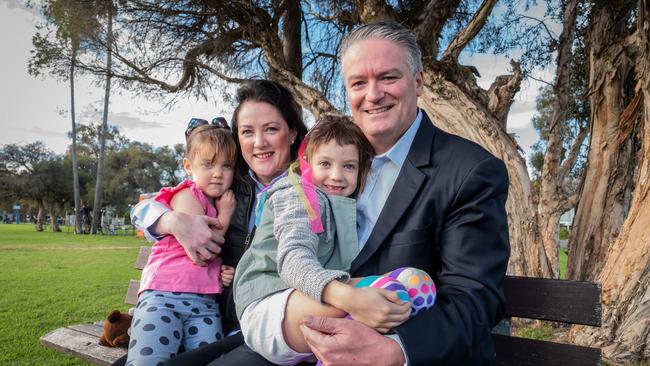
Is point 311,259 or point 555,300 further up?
point 311,259

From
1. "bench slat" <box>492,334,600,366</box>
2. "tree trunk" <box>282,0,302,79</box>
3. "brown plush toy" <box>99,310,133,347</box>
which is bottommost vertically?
"brown plush toy" <box>99,310,133,347</box>

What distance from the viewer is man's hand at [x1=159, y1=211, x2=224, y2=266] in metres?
2.61

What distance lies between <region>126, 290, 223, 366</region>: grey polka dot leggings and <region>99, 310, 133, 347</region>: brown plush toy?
762mm

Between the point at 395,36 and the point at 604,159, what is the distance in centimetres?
617

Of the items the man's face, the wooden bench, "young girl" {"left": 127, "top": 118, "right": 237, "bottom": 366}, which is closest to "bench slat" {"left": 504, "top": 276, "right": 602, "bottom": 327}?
the wooden bench

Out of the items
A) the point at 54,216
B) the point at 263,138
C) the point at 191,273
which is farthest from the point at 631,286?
the point at 54,216

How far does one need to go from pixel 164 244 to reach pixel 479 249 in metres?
1.69

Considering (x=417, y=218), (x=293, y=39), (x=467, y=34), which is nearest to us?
(x=417, y=218)

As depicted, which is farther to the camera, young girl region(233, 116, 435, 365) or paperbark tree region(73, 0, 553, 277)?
paperbark tree region(73, 0, 553, 277)

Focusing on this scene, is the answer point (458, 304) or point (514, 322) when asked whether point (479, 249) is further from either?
point (514, 322)

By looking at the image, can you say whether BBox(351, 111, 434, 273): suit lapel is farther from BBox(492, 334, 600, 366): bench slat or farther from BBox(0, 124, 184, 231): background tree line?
BBox(0, 124, 184, 231): background tree line

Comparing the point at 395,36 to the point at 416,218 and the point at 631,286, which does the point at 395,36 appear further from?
the point at 631,286

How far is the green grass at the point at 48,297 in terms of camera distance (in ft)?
18.5

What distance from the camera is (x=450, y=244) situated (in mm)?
1935
